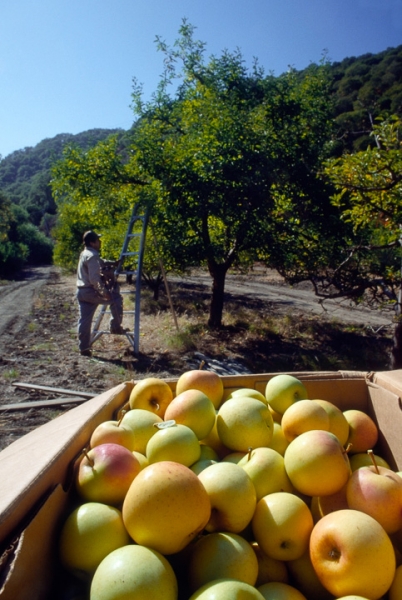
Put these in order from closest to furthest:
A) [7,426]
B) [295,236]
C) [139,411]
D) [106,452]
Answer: [106,452]
[139,411]
[7,426]
[295,236]

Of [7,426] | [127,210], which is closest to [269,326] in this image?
[127,210]

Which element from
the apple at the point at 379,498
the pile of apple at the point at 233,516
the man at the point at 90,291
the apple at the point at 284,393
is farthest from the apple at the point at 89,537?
the man at the point at 90,291

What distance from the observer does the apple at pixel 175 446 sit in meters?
1.74

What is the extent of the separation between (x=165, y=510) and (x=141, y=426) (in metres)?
0.71

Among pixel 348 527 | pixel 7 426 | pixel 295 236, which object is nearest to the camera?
pixel 348 527

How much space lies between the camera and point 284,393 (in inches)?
87.7

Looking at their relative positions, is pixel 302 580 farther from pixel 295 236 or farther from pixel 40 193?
pixel 40 193

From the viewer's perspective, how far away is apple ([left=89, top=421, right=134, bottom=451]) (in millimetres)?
1777

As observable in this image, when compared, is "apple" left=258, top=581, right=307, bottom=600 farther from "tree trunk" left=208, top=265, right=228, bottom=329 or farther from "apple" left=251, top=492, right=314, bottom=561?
"tree trunk" left=208, top=265, right=228, bottom=329

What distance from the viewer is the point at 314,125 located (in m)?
9.20

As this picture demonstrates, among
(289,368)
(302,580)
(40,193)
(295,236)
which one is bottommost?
(289,368)

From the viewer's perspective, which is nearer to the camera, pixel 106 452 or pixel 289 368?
pixel 106 452

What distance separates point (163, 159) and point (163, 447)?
7465 millimetres

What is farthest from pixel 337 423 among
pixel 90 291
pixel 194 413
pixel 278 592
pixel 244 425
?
pixel 90 291
